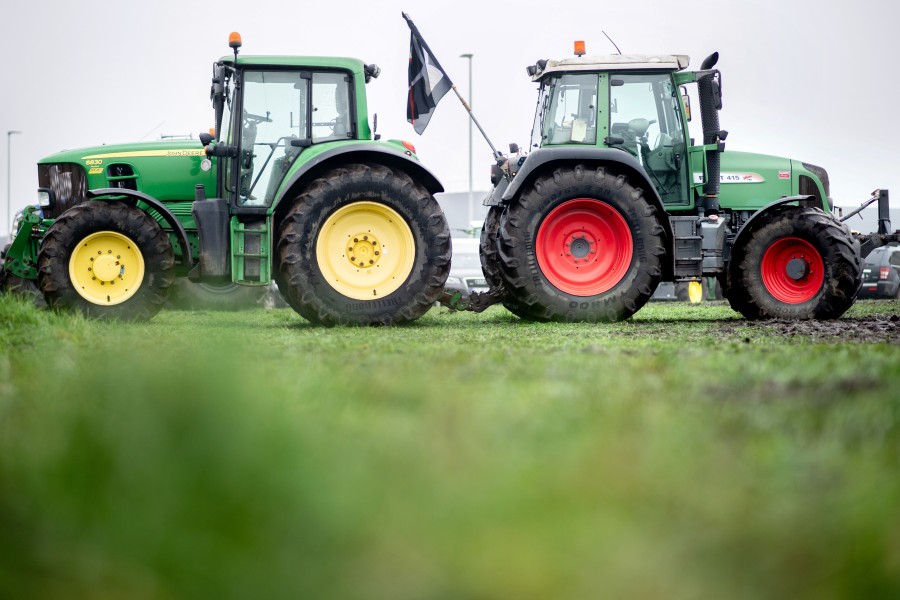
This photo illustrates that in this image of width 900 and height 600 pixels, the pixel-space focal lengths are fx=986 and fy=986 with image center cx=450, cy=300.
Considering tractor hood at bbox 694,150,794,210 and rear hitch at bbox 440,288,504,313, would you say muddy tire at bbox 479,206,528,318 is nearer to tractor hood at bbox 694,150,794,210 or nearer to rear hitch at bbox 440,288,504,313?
rear hitch at bbox 440,288,504,313

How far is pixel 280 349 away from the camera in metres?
6.02

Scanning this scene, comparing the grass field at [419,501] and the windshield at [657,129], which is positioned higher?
the windshield at [657,129]

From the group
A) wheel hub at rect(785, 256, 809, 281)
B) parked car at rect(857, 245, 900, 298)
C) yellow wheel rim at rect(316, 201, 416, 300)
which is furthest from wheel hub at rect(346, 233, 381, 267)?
parked car at rect(857, 245, 900, 298)

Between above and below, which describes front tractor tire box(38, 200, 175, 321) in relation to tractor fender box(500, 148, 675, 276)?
below

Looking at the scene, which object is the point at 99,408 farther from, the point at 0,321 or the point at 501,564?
the point at 0,321

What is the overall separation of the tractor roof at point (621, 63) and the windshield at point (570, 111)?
97 mm

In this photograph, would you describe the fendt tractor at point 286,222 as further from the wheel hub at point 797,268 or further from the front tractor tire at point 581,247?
the wheel hub at point 797,268

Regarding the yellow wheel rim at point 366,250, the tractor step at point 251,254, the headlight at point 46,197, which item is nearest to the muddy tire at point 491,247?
the yellow wheel rim at point 366,250

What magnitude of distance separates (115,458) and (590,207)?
330 inches

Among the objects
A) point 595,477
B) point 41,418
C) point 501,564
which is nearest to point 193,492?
point 501,564

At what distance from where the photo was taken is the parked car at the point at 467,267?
19297mm

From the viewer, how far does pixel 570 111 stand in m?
10.1

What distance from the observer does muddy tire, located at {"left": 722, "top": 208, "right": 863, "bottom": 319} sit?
32.2 ft

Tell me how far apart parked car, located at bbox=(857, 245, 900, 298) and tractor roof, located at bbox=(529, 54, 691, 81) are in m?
11.9
